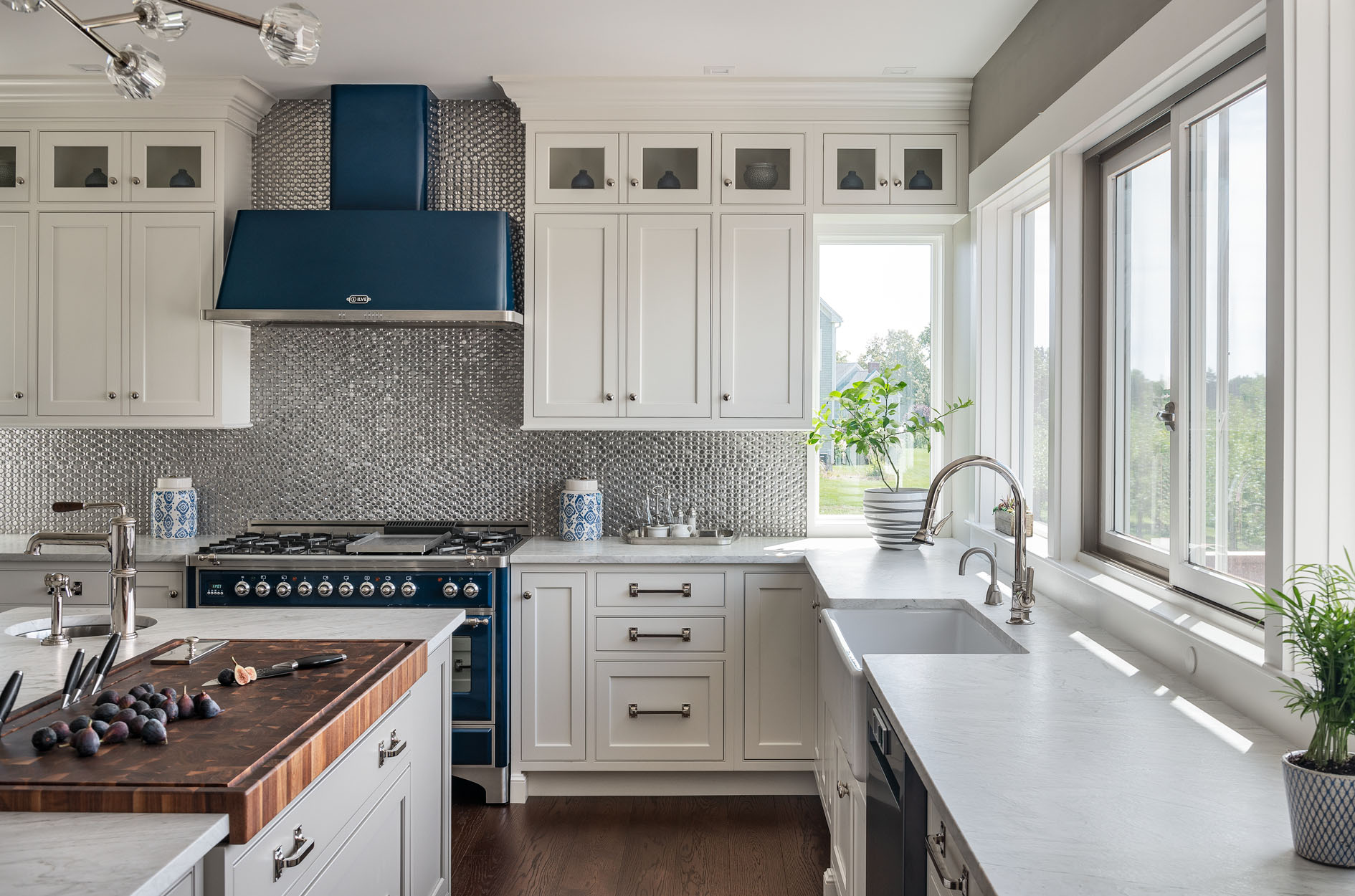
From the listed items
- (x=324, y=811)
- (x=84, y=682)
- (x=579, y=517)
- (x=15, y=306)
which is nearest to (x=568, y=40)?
(x=579, y=517)

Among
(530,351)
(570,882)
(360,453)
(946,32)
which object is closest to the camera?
(570,882)

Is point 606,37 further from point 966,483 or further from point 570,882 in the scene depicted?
point 570,882

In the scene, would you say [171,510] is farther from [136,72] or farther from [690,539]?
[136,72]

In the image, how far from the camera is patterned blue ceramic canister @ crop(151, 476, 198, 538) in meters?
3.81

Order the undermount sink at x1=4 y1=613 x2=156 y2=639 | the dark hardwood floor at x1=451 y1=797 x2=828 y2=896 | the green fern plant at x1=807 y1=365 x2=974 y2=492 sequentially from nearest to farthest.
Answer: the undermount sink at x1=4 y1=613 x2=156 y2=639
the dark hardwood floor at x1=451 y1=797 x2=828 y2=896
the green fern plant at x1=807 y1=365 x2=974 y2=492

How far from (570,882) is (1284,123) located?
265cm

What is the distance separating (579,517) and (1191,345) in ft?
7.66

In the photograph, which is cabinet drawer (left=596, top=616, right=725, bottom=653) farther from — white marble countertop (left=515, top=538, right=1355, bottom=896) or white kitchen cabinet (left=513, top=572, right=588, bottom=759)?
white marble countertop (left=515, top=538, right=1355, bottom=896)

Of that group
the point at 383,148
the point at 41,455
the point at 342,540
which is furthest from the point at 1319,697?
the point at 41,455

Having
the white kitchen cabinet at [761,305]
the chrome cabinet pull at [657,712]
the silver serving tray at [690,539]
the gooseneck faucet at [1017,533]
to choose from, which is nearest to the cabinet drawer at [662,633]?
the chrome cabinet pull at [657,712]

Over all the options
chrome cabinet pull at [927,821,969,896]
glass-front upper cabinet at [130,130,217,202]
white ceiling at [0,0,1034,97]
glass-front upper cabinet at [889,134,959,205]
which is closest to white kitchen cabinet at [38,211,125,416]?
glass-front upper cabinet at [130,130,217,202]

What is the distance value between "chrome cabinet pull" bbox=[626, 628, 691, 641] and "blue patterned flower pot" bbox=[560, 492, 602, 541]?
20.8 inches

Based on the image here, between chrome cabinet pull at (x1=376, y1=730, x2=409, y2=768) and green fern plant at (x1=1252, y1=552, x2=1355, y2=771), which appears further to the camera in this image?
chrome cabinet pull at (x1=376, y1=730, x2=409, y2=768)

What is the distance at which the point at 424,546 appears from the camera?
3.45 m
